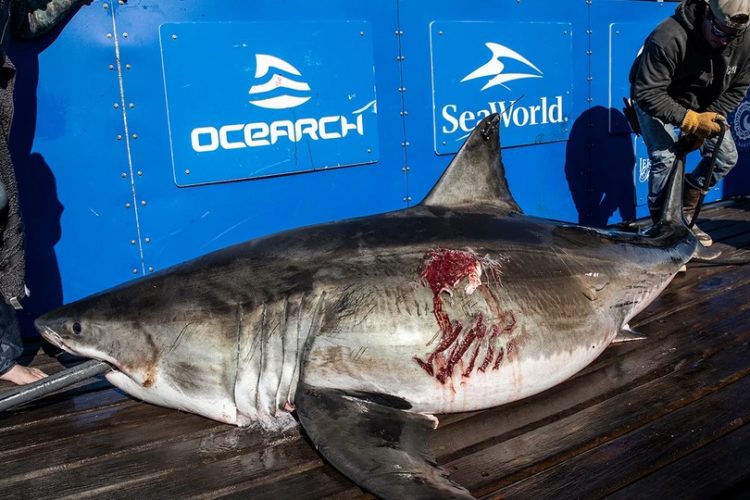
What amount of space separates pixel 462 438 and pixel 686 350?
1319mm

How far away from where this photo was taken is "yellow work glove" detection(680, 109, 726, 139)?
14.2 feet

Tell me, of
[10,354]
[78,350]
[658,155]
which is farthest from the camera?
[658,155]

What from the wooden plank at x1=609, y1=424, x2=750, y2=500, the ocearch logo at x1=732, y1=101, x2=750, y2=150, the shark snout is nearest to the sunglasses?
the ocearch logo at x1=732, y1=101, x2=750, y2=150

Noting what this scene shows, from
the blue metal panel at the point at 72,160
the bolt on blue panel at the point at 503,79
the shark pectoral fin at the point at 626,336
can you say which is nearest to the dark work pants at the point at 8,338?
the blue metal panel at the point at 72,160

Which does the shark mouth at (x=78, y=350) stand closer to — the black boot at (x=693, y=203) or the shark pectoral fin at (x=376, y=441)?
the shark pectoral fin at (x=376, y=441)

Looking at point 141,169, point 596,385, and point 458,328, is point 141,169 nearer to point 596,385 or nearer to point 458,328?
point 458,328

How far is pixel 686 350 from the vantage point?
9.76 feet

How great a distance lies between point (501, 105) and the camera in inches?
203

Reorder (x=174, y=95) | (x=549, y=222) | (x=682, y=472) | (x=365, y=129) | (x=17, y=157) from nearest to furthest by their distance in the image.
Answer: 1. (x=682, y=472)
2. (x=549, y=222)
3. (x=17, y=157)
4. (x=174, y=95)
5. (x=365, y=129)

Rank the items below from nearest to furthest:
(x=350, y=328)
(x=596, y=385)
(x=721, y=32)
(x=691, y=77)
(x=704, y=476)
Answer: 1. (x=704, y=476)
2. (x=350, y=328)
3. (x=596, y=385)
4. (x=721, y=32)
5. (x=691, y=77)

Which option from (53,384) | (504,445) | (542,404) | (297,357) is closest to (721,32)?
(542,404)

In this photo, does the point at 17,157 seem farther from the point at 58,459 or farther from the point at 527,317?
the point at 527,317

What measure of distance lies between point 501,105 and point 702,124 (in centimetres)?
143

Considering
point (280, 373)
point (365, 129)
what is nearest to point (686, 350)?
point (280, 373)
